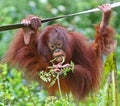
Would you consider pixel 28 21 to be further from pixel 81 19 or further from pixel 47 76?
pixel 81 19

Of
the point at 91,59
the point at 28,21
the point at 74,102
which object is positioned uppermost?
the point at 28,21

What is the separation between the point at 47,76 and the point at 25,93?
114 cm

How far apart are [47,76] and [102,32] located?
3.49 ft

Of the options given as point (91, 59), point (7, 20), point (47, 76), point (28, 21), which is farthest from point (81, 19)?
point (47, 76)

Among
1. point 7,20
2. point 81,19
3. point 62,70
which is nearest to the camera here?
point 62,70

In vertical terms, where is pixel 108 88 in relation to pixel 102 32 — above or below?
below

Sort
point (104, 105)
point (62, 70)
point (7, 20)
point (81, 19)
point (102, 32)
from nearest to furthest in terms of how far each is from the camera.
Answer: point (62, 70), point (104, 105), point (102, 32), point (7, 20), point (81, 19)

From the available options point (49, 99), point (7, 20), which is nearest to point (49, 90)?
point (49, 99)

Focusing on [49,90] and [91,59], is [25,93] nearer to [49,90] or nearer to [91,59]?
[49,90]

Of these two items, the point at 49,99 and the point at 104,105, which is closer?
the point at 49,99

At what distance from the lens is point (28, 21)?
11.8 feet

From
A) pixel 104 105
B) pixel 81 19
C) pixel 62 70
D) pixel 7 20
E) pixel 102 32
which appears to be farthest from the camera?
pixel 81 19

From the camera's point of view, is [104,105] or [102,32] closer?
[104,105]

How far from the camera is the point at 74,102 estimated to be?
4051 millimetres
